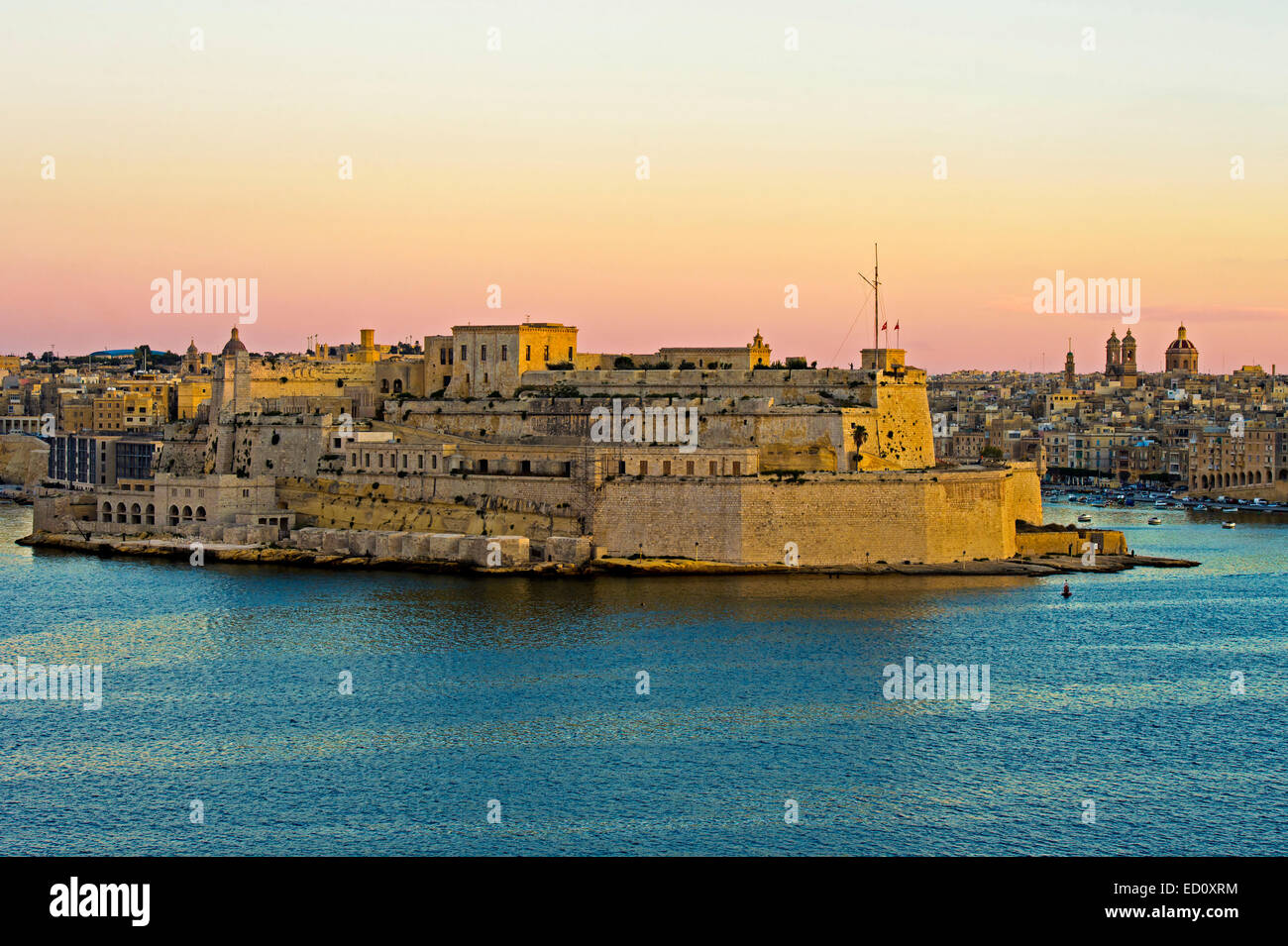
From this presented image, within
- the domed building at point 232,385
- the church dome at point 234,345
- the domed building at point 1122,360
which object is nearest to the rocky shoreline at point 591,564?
the domed building at point 232,385

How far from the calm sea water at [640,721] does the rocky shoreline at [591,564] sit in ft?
2.36

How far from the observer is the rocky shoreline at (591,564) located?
84.3ft

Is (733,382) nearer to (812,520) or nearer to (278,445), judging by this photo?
(812,520)

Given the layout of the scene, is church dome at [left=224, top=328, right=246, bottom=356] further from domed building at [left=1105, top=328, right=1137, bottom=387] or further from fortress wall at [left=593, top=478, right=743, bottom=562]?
domed building at [left=1105, top=328, right=1137, bottom=387]

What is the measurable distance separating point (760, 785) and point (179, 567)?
57.0ft

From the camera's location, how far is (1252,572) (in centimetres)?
2867

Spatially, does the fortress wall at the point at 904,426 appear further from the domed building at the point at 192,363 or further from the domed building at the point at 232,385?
the domed building at the point at 192,363

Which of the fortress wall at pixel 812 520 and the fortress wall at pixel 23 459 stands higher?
the fortress wall at pixel 23 459

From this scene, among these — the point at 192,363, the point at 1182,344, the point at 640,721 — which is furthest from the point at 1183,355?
the point at 640,721

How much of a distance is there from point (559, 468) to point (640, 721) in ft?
42.7

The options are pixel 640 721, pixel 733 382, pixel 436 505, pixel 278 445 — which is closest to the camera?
pixel 640 721

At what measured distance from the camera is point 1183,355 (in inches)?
3816

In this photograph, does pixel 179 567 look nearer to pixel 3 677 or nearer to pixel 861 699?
pixel 3 677

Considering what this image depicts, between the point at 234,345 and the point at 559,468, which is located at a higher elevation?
the point at 234,345
